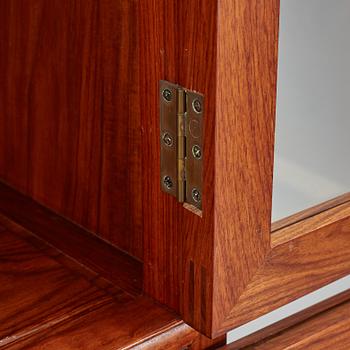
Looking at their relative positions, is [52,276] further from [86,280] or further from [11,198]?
[11,198]

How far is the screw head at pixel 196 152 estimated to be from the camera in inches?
30.9

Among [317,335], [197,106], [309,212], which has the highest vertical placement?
[197,106]

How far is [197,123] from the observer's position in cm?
78

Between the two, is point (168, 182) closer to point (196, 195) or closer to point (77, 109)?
point (196, 195)

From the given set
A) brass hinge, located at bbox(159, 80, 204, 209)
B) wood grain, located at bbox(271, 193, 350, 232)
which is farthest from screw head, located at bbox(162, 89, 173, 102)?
wood grain, located at bbox(271, 193, 350, 232)

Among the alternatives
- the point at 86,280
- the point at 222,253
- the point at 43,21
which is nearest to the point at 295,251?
the point at 222,253

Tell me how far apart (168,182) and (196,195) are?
0.03 metres

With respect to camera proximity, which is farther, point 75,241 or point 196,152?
point 75,241

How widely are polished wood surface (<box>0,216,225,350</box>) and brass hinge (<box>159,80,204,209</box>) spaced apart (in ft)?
0.37

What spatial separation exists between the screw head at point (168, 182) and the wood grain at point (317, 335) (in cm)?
16

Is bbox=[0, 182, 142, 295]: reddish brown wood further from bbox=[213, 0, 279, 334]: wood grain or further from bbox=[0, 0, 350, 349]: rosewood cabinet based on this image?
bbox=[213, 0, 279, 334]: wood grain

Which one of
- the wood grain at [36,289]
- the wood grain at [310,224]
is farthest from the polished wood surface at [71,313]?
the wood grain at [310,224]

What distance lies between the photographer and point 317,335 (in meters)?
0.89

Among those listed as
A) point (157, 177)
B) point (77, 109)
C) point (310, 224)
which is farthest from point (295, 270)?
point (77, 109)
